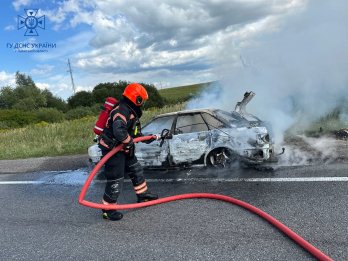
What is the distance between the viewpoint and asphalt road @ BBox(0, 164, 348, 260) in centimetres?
350

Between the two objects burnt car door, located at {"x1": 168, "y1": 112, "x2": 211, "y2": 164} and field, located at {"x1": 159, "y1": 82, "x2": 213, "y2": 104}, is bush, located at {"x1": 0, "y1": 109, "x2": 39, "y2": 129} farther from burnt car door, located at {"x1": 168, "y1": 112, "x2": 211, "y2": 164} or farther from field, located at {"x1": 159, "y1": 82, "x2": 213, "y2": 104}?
burnt car door, located at {"x1": 168, "y1": 112, "x2": 211, "y2": 164}

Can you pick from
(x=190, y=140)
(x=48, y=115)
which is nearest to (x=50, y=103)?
(x=48, y=115)

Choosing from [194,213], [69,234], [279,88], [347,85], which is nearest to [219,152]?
[194,213]

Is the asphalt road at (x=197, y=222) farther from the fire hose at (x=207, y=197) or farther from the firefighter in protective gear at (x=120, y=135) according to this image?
the firefighter in protective gear at (x=120, y=135)

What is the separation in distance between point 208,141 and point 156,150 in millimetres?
1014

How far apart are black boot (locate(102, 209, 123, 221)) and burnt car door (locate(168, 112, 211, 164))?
2.08 metres

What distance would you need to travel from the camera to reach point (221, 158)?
639cm

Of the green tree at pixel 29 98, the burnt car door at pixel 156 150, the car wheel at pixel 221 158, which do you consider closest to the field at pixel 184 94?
the burnt car door at pixel 156 150

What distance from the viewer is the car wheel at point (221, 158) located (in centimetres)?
638

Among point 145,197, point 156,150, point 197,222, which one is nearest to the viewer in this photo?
point 197,222

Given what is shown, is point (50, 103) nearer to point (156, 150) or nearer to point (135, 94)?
point (156, 150)

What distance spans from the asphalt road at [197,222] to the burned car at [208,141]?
0.31 m

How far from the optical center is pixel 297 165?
6.14 meters

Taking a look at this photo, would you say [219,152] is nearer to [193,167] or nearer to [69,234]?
[193,167]
